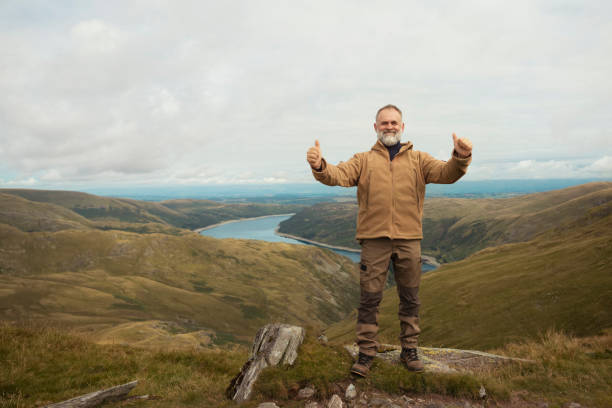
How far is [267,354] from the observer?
847 centimetres

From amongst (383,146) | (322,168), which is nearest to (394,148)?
(383,146)

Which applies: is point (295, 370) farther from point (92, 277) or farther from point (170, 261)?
point (170, 261)

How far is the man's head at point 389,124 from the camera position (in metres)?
8.16

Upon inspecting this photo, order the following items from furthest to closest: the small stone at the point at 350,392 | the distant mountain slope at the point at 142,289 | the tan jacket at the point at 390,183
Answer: the distant mountain slope at the point at 142,289 → the tan jacket at the point at 390,183 → the small stone at the point at 350,392

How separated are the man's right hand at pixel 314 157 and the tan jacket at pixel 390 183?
0.48 ft

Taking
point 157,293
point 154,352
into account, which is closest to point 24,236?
point 157,293

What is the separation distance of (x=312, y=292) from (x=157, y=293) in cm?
8298

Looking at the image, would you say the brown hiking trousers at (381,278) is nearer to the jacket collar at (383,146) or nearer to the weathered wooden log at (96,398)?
the jacket collar at (383,146)

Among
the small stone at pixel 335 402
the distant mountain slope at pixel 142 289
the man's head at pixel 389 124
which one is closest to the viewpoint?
the small stone at pixel 335 402

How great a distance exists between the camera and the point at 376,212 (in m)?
7.98

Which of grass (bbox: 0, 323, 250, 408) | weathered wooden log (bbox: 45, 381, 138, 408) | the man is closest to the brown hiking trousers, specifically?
the man

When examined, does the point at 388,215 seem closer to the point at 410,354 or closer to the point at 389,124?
the point at 389,124

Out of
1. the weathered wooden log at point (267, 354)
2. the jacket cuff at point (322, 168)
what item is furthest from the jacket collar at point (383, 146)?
the weathered wooden log at point (267, 354)

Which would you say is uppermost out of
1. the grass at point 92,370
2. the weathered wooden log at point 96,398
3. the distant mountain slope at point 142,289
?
the weathered wooden log at point 96,398
